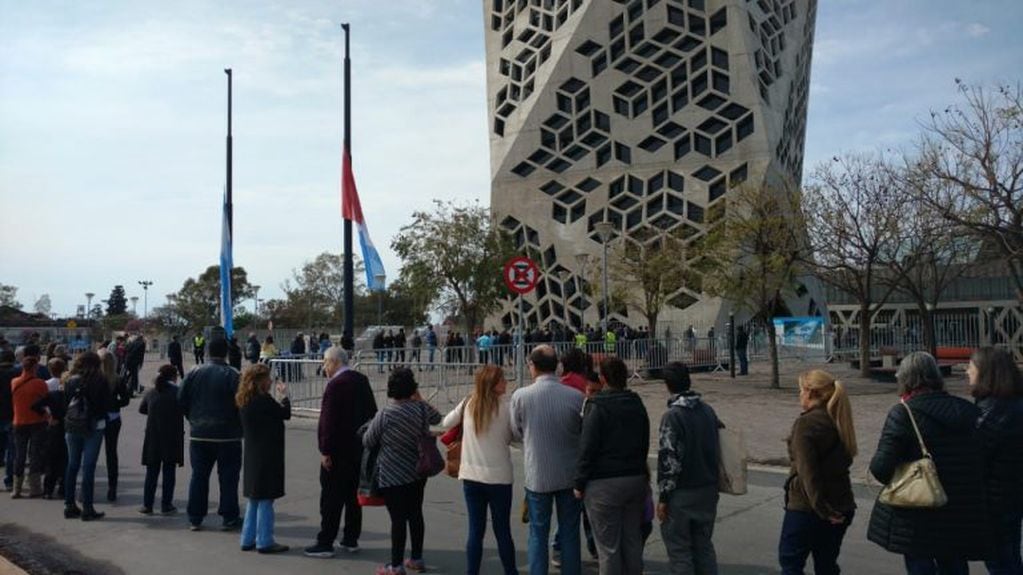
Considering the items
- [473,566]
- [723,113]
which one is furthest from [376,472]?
[723,113]

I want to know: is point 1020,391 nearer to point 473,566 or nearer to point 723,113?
point 473,566

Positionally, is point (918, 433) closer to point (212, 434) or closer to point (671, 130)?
point (212, 434)

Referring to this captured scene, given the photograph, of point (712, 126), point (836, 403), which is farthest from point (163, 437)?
point (712, 126)

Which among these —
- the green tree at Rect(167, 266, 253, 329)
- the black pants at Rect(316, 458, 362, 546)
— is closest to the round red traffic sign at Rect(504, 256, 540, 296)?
the black pants at Rect(316, 458, 362, 546)

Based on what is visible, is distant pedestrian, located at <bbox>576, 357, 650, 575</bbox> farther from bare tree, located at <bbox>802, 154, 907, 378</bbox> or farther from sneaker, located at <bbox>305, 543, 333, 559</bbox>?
bare tree, located at <bbox>802, 154, 907, 378</bbox>

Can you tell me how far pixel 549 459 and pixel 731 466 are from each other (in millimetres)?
1210

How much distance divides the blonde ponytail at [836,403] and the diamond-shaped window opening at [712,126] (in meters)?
40.2

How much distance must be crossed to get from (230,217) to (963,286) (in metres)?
45.4

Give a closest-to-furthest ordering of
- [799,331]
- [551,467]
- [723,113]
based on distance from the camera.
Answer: [551,467] < [799,331] < [723,113]

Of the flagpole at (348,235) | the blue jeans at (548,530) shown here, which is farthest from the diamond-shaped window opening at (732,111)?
the blue jeans at (548,530)

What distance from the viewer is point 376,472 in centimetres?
634

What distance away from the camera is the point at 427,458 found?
250 inches

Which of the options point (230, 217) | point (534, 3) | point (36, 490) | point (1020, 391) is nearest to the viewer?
point (1020, 391)

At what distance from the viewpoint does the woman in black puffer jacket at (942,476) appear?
4512mm
